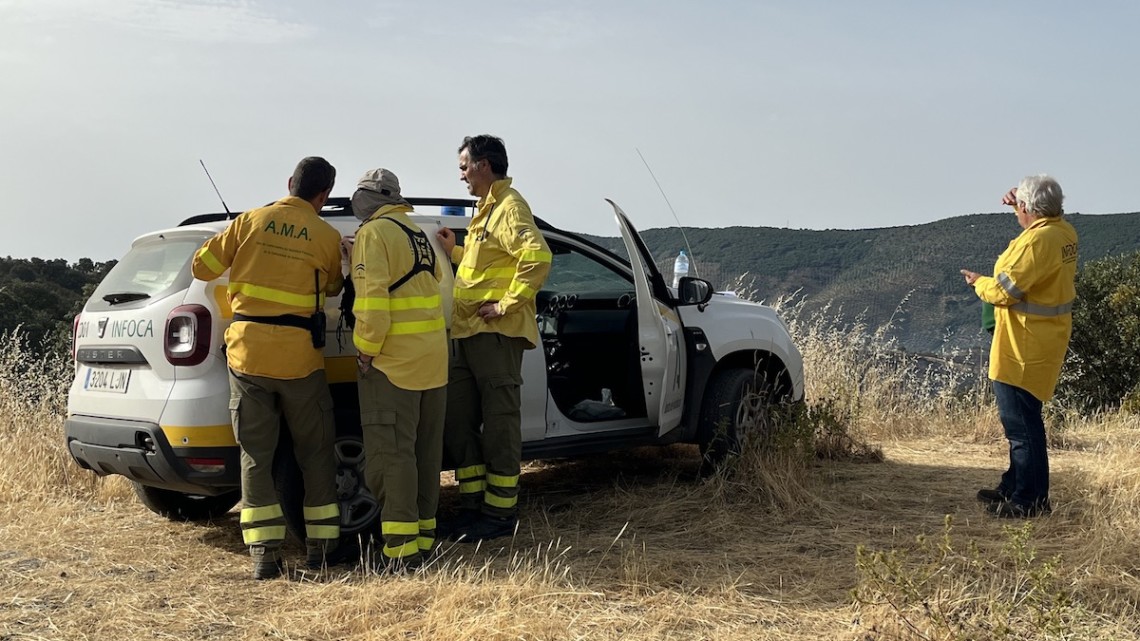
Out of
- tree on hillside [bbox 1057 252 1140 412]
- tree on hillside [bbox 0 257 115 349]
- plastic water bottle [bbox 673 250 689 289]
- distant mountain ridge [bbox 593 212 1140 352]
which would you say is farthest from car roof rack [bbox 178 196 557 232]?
distant mountain ridge [bbox 593 212 1140 352]

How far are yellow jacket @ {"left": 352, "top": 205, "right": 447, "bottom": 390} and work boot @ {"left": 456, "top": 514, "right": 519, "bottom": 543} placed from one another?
88cm

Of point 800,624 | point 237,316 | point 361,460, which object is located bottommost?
point 800,624

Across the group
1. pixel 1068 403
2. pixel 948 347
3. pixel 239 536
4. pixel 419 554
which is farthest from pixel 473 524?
pixel 1068 403

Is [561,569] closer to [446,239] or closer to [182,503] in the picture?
[446,239]

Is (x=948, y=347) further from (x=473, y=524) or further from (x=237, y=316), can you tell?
(x=237, y=316)

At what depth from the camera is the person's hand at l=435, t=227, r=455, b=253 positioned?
5.34m

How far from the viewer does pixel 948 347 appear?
1133cm

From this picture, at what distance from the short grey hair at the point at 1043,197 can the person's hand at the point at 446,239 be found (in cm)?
305

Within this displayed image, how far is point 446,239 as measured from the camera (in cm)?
534

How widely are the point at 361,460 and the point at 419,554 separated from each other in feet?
1.86

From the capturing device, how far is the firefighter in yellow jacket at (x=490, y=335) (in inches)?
197

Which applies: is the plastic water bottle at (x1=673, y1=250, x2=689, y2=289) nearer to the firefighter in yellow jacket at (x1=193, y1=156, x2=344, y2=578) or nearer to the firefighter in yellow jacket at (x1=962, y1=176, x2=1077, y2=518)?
the firefighter in yellow jacket at (x1=962, y1=176, x2=1077, y2=518)

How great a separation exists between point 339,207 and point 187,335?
1245 millimetres

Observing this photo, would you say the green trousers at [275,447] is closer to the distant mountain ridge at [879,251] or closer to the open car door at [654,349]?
the open car door at [654,349]
